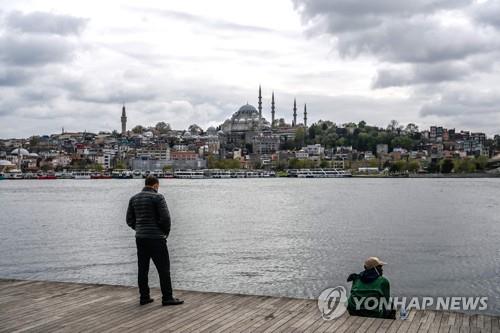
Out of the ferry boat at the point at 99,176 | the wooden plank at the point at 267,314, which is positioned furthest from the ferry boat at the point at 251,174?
the wooden plank at the point at 267,314

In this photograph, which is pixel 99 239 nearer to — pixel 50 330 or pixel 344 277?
pixel 344 277

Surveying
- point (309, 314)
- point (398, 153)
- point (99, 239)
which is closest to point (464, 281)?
point (309, 314)

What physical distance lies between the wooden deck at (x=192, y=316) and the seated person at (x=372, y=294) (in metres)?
0.12

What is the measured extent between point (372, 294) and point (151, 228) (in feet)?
9.43

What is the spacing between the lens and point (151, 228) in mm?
7781

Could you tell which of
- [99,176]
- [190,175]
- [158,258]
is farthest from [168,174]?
[158,258]

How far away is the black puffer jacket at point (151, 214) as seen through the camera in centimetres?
771

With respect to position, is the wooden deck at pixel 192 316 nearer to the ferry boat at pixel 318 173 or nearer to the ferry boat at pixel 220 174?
the ferry boat at pixel 318 173

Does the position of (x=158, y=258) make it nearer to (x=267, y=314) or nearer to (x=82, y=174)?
(x=267, y=314)

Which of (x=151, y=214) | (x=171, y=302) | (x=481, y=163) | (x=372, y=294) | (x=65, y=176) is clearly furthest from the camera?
(x=65, y=176)

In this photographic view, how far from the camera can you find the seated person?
7.07 metres

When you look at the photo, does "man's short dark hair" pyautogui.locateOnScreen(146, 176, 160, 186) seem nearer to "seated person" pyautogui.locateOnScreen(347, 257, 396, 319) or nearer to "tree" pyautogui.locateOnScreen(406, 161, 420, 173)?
"seated person" pyautogui.locateOnScreen(347, 257, 396, 319)

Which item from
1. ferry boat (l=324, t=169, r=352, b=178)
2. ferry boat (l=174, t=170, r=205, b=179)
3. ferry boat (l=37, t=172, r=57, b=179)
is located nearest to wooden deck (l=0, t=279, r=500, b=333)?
ferry boat (l=324, t=169, r=352, b=178)

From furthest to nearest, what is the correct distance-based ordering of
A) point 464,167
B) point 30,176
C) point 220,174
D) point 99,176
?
point 30,176, point 220,174, point 99,176, point 464,167
